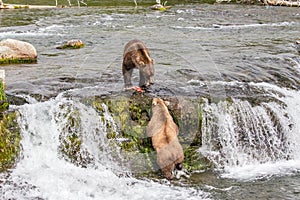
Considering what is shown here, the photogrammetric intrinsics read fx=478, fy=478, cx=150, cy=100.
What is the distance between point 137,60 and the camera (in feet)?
38.9

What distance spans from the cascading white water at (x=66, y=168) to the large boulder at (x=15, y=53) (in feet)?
17.8

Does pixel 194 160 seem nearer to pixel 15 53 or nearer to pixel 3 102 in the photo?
pixel 3 102

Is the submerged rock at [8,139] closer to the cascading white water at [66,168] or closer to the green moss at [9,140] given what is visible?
the green moss at [9,140]

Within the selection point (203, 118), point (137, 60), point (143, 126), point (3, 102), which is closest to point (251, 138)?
point (203, 118)

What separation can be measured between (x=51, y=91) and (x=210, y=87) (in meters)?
4.39

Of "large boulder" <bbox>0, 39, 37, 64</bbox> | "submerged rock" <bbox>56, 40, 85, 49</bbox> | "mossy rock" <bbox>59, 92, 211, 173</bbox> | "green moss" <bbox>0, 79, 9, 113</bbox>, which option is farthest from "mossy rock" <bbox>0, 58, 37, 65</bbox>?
"mossy rock" <bbox>59, 92, 211, 173</bbox>

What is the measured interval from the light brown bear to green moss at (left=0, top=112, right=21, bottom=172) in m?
2.93

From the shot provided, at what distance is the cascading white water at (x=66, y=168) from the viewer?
957 cm

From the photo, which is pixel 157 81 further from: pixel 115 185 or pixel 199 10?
pixel 199 10

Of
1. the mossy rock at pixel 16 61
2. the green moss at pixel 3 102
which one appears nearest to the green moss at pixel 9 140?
the green moss at pixel 3 102

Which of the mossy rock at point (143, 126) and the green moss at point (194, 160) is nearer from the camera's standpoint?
the mossy rock at point (143, 126)

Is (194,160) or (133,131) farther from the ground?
(133,131)

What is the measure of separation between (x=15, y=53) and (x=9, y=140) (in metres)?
6.78

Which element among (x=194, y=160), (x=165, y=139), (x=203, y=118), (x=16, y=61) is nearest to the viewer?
(x=165, y=139)
